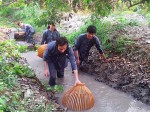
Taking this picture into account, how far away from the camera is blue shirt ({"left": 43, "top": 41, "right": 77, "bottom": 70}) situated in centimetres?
658

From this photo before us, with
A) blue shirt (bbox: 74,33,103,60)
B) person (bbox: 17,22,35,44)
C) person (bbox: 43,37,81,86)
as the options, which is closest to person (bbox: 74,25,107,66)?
blue shirt (bbox: 74,33,103,60)

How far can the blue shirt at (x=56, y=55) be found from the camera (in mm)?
6584

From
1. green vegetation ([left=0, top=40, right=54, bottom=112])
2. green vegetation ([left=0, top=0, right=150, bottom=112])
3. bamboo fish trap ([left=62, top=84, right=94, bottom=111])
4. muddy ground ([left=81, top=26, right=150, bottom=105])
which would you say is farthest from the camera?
muddy ground ([left=81, top=26, right=150, bottom=105])

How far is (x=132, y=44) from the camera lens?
9297 millimetres

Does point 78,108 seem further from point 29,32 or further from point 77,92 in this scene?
point 29,32

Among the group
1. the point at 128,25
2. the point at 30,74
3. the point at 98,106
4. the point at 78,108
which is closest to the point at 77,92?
the point at 78,108

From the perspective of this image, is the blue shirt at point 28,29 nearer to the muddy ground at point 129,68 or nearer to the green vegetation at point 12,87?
the muddy ground at point 129,68

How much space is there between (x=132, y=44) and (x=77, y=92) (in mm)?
3859

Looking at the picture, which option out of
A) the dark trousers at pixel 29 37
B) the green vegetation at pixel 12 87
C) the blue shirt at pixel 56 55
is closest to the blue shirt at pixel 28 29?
the dark trousers at pixel 29 37

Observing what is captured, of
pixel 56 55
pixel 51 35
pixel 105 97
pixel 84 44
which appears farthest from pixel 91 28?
pixel 51 35

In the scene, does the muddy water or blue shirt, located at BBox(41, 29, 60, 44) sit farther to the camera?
blue shirt, located at BBox(41, 29, 60, 44)

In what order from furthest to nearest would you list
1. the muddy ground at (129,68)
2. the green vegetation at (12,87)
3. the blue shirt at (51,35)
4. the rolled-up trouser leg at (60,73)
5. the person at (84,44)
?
the blue shirt at (51,35)
the person at (84,44)
the rolled-up trouser leg at (60,73)
the muddy ground at (129,68)
the green vegetation at (12,87)

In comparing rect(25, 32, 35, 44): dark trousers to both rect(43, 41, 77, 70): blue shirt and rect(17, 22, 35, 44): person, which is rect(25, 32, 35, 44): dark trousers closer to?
rect(17, 22, 35, 44): person

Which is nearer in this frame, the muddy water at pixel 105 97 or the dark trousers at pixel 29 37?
the muddy water at pixel 105 97
